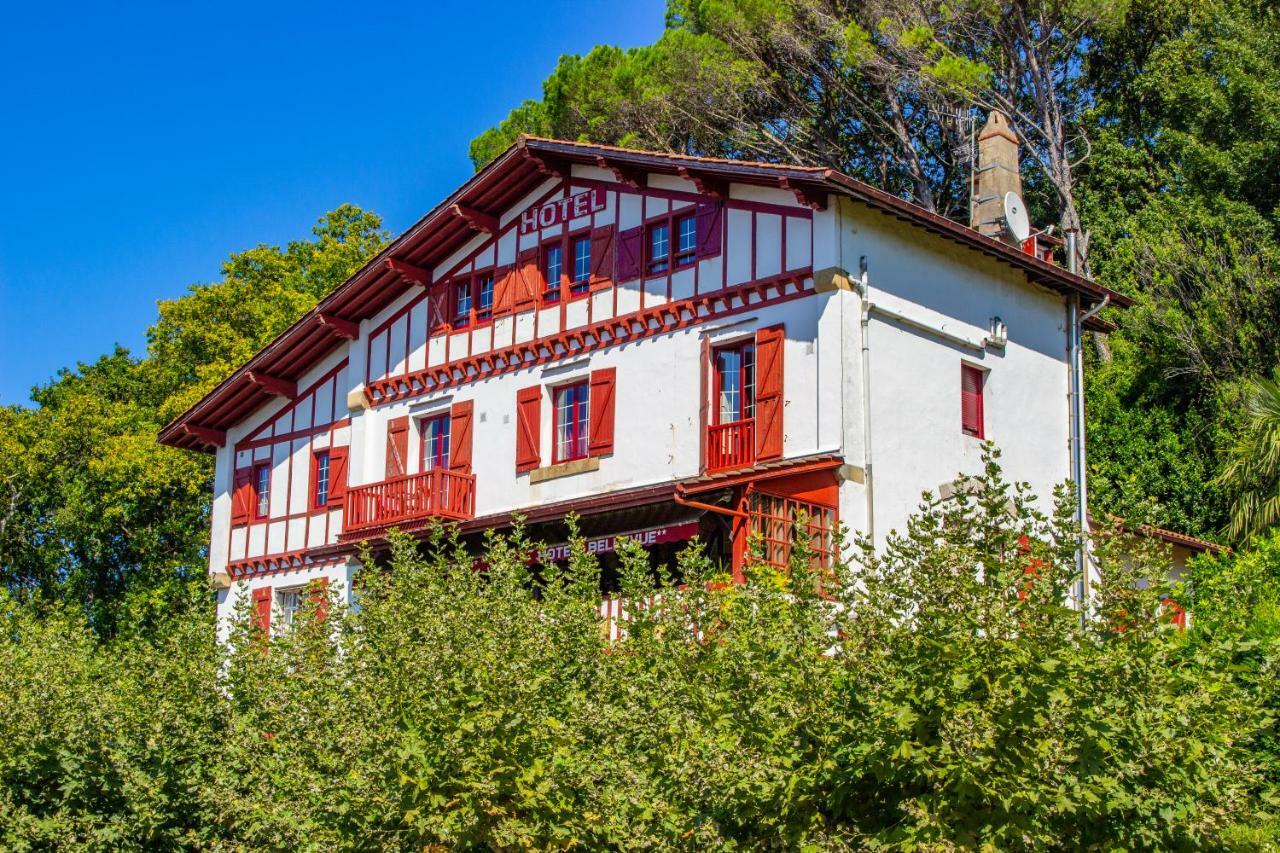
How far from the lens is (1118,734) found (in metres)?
11.5

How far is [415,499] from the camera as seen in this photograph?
27703 millimetres

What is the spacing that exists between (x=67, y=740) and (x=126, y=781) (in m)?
1.15

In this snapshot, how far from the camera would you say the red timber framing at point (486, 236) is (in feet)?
77.7

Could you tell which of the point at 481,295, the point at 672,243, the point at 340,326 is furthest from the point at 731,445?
the point at 340,326

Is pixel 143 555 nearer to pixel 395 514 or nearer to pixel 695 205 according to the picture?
pixel 395 514

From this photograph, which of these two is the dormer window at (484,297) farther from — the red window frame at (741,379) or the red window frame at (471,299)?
the red window frame at (741,379)

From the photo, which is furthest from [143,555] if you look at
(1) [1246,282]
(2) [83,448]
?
(1) [1246,282]

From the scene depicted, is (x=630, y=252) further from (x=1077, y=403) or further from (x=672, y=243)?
(x=1077, y=403)

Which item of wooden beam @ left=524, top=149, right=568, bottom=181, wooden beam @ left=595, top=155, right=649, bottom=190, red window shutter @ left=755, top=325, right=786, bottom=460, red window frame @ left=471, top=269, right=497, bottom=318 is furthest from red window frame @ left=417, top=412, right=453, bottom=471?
red window shutter @ left=755, top=325, right=786, bottom=460

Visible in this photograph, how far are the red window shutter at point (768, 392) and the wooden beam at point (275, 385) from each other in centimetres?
1125

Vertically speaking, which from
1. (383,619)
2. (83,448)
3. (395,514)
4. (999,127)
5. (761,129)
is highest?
(761,129)

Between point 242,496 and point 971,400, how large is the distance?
14.3m

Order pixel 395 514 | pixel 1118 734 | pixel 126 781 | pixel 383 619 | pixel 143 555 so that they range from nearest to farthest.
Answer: pixel 1118 734 → pixel 383 619 → pixel 126 781 → pixel 395 514 → pixel 143 555

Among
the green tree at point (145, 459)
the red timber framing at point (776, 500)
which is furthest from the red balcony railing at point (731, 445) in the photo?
the green tree at point (145, 459)
